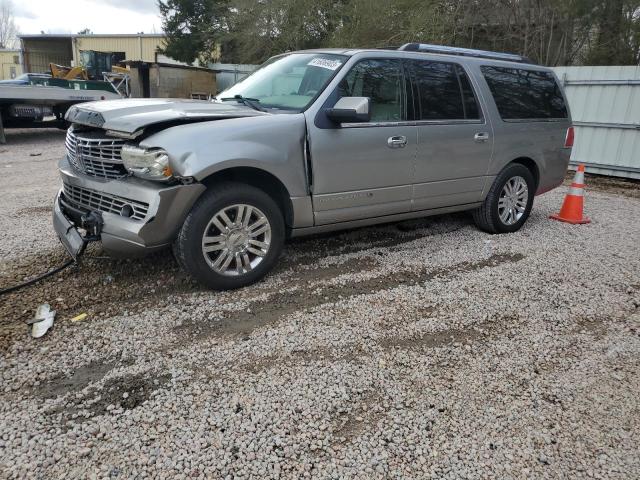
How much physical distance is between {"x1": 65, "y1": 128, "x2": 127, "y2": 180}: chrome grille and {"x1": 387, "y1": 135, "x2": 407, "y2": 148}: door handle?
228 centimetres

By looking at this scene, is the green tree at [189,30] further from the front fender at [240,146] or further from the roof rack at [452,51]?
the front fender at [240,146]

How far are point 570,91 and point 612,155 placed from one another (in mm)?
1747

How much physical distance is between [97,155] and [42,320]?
1.28 metres

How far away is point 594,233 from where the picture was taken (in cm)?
623

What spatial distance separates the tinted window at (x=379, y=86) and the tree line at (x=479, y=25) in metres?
10.2

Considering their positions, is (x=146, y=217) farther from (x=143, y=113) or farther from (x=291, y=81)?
(x=291, y=81)

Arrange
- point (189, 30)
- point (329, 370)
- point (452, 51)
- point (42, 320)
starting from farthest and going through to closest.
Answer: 1. point (189, 30)
2. point (452, 51)
3. point (42, 320)
4. point (329, 370)

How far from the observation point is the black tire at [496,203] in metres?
5.67

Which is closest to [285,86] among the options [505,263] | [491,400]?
[505,263]

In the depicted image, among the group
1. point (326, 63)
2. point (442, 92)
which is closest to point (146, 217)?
point (326, 63)

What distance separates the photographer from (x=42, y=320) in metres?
3.37

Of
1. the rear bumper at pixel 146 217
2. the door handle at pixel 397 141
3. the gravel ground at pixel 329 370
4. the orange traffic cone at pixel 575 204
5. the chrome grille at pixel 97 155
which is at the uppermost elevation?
the door handle at pixel 397 141

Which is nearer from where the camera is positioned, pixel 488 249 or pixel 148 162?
pixel 148 162

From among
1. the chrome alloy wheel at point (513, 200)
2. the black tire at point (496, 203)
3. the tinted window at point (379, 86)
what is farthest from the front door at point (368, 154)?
the chrome alloy wheel at point (513, 200)
